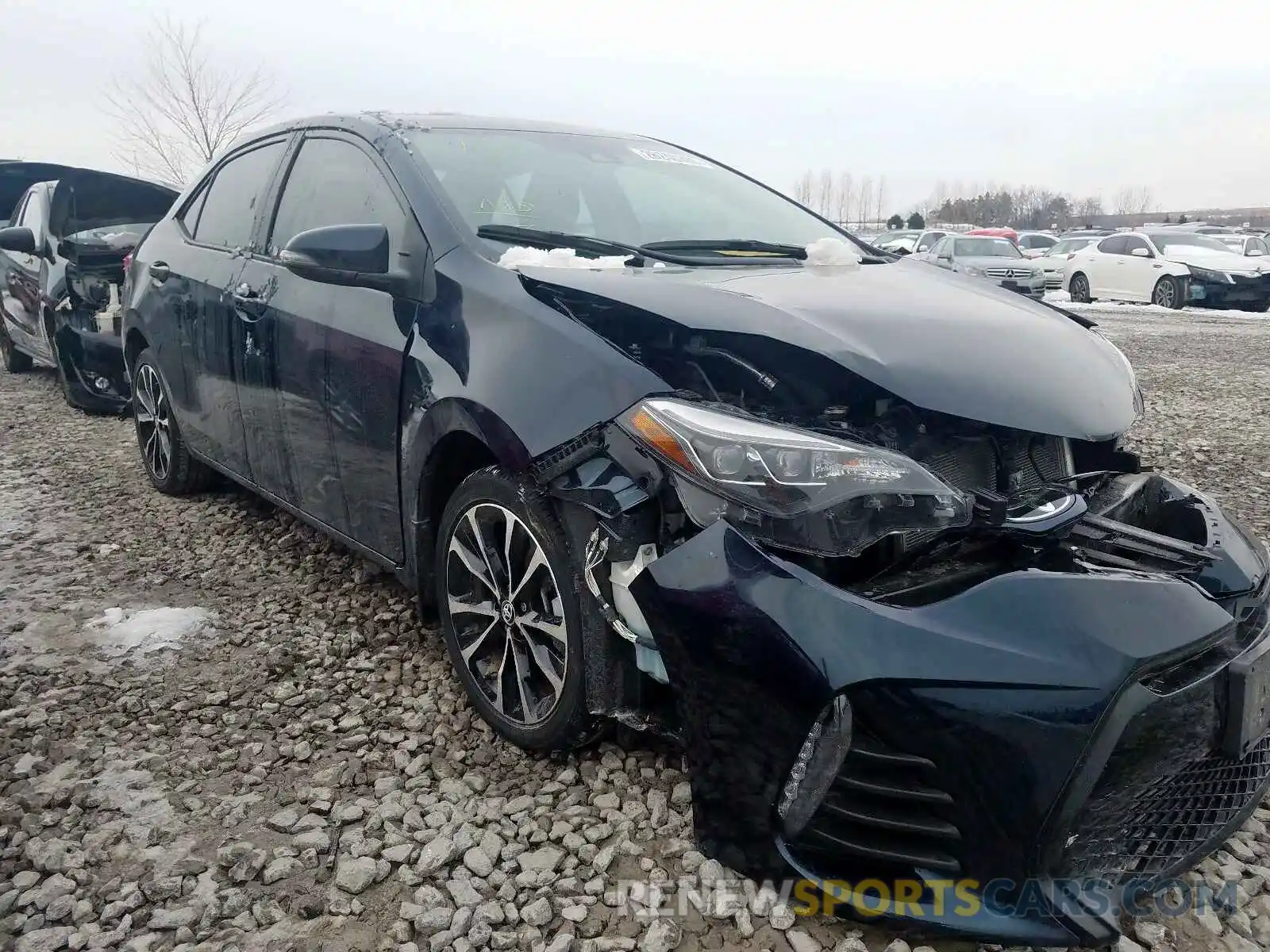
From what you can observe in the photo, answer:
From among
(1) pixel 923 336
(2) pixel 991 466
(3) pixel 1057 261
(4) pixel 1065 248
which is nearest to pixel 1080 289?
(3) pixel 1057 261

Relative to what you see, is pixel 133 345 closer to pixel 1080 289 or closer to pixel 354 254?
pixel 354 254

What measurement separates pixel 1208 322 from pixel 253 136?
1406 centimetres

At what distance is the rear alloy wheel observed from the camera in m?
18.5

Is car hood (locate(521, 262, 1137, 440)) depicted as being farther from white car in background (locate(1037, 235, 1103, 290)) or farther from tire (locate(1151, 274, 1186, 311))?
white car in background (locate(1037, 235, 1103, 290))

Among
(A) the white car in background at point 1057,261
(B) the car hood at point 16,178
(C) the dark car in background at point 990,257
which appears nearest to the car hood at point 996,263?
(C) the dark car in background at point 990,257

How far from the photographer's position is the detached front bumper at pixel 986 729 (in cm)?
149

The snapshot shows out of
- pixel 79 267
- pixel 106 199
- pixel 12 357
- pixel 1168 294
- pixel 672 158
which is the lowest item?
pixel 12 357

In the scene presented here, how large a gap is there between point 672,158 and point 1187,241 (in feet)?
59.3

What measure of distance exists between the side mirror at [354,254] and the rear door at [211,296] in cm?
87

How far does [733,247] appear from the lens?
283 centimetres

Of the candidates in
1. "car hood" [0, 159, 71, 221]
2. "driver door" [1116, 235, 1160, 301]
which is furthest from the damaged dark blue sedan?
"driver door" [1116, 235, 1160, 301]

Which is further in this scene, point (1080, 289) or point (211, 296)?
point (1080, 289)

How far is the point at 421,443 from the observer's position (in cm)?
245

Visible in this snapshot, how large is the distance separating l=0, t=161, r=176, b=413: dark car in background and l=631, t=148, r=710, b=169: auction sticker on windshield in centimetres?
389
